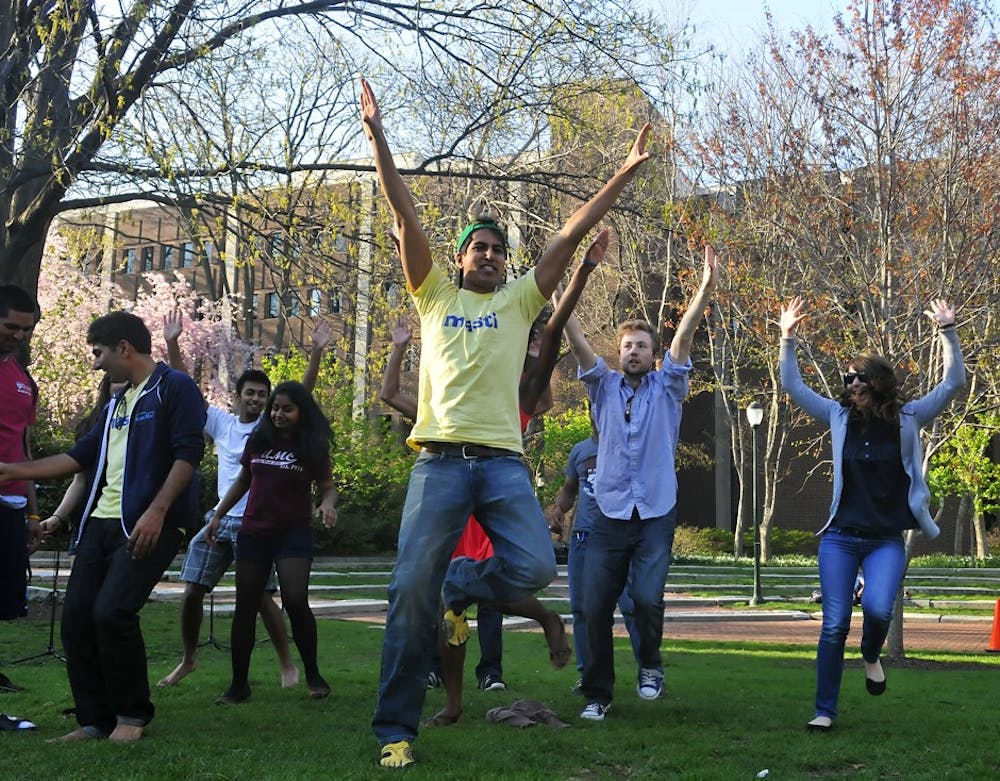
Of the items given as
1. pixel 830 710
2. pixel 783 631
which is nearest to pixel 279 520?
pixel 830 710

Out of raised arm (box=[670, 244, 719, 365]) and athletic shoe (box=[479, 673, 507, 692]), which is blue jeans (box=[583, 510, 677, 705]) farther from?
athletic shoe (box=[479, 673, 507, 692])

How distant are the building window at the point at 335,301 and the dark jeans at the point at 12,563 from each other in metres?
6.59

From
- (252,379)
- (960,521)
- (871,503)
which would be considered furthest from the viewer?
(960,521)

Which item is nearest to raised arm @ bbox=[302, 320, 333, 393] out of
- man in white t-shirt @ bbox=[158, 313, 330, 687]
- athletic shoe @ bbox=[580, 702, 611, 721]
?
man in white t-shirt @ bbox=[158, 313, 330, 687]

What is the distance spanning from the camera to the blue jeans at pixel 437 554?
4934 millimetres

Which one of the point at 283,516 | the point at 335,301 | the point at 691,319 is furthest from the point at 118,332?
the point at 335,301

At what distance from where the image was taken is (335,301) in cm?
1291

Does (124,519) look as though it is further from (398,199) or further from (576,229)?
(576,229)

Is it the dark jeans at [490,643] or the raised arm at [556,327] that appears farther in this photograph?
the dark jeans at [490,643]

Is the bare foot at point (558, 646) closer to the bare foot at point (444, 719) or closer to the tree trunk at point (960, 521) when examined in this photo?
the bare foot at point (444, 719)

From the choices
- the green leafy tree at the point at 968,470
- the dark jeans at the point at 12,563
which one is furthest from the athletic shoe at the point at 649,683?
the green leafy tree at the point at 968,470

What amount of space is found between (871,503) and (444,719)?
2.53 metres

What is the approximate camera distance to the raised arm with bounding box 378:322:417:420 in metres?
6.67

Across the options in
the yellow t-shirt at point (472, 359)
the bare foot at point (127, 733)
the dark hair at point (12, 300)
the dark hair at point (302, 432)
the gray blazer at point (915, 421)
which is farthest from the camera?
the dark hair at point (302, 432)
